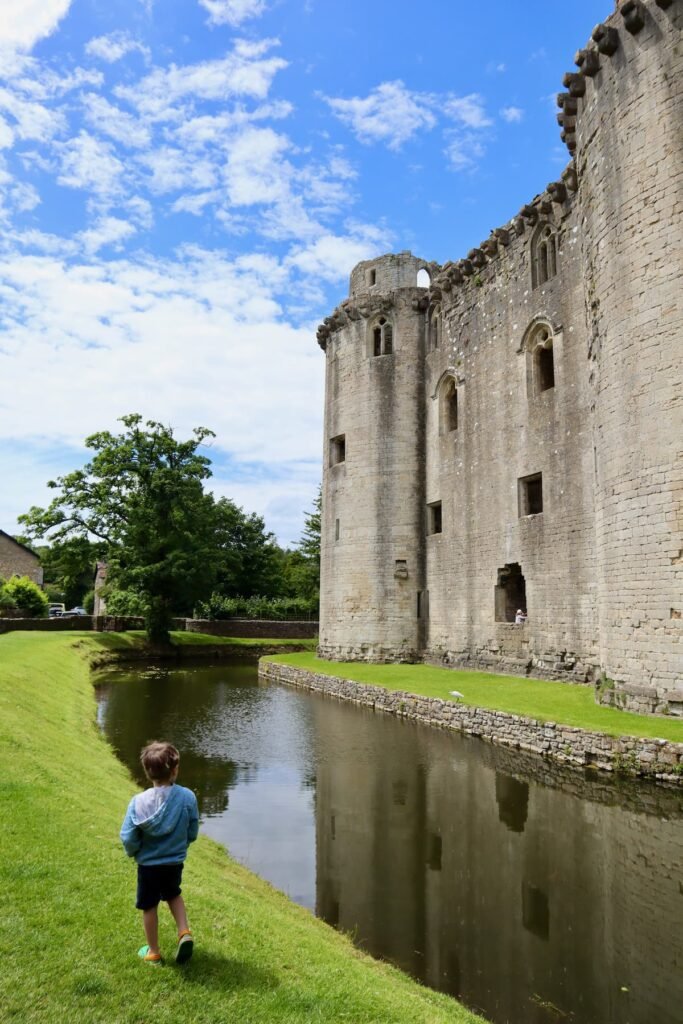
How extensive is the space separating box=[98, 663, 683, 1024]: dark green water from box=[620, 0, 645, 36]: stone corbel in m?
15.1

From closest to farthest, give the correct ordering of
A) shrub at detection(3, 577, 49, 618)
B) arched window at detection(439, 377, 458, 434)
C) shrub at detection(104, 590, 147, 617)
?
arched window at detection(439, 377, 458, 434) < shrub at detection(104, 590, 147, 617) < shrub at detection(3, 577, 49, 618)

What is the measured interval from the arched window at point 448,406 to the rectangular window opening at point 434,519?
9.84 feet

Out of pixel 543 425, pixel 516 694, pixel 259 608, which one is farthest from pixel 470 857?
pixel 259 608

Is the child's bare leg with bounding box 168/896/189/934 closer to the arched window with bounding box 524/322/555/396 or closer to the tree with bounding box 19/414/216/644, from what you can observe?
the arched window with bounding box 524/322/555/396

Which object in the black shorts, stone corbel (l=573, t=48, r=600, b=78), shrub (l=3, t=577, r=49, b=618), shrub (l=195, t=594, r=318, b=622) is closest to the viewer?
the black shorts

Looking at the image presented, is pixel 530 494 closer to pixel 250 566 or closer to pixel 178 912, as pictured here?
pixel 178 912

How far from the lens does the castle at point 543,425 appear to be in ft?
45.1

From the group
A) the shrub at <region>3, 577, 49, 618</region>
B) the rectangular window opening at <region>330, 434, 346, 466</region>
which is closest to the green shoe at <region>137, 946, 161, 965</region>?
the rectangular window opening at <region>330, 434, 346, 466</region>

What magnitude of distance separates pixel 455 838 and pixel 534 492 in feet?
47.5

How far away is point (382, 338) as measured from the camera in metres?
29.4

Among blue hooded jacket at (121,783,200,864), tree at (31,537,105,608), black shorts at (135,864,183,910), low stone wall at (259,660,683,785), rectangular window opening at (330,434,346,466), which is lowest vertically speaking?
low stone wall at (259,660,683,785)

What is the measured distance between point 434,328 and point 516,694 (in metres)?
16.3

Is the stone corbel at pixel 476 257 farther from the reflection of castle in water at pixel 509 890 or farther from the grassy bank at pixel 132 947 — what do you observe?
the grassy bank at pixel 132 947

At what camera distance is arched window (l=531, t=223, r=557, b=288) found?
20.9 meters
